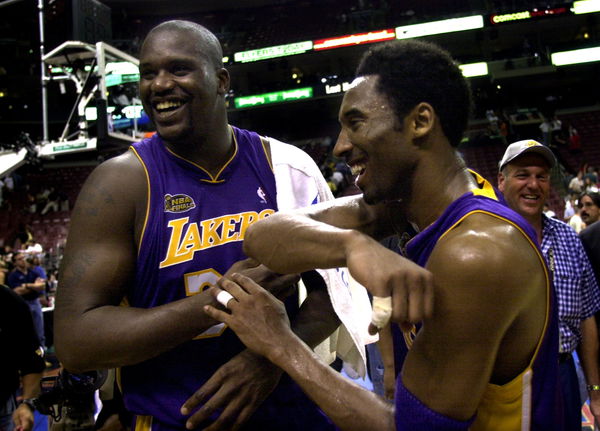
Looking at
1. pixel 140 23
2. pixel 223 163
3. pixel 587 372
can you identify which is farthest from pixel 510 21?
pixel 223 163

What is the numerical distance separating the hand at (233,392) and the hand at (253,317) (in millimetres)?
106

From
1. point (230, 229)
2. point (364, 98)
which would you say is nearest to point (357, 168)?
point (364, 98)

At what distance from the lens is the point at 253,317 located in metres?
1.63

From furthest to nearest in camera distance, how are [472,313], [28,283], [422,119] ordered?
[28,283] < [422,119] < [472,313]

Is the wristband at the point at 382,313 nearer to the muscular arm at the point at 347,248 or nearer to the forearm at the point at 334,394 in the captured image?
the muscular arm at the point at 347,248

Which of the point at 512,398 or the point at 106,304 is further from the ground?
the point at 106,304

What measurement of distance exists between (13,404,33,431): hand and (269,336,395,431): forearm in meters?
2.48

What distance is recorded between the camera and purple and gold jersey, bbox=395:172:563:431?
1.49 meters

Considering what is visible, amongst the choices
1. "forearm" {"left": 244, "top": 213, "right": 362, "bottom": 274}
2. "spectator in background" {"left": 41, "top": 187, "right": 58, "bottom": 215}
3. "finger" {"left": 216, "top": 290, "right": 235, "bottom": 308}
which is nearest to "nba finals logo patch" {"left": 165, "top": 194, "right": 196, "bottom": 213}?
"forearm" {"left": 244, "top": 213, "right": 362, "bottom": 274}

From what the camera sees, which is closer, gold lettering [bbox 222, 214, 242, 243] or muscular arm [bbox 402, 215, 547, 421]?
muscular arm [bbox 402, 215, 547, 421]

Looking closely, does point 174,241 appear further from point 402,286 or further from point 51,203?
point 51,203

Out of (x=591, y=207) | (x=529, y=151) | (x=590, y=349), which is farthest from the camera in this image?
(x=591, y=207)

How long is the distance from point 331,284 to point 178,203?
0.54 metres

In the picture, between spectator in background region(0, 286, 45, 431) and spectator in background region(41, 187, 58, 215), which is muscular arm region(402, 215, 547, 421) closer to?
spectator in background region(0, 286, 45, 431)
